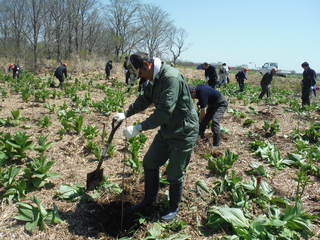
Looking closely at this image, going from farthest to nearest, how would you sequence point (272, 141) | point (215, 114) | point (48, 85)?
point (48, 85) → point (272, 141) → point (215, 114)

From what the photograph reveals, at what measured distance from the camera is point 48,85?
599 inches

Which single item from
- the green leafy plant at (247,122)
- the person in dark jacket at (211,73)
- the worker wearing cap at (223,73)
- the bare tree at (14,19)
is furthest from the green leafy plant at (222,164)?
the bare tree at (14,19)

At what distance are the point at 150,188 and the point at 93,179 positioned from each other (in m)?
0.93

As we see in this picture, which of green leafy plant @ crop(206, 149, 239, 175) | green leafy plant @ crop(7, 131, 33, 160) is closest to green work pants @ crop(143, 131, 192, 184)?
green leafy plant @ crop(206, 149, 239, 175)

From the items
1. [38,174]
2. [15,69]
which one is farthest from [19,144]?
[15,69]

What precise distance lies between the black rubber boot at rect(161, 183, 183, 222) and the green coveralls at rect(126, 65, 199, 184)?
101 mm

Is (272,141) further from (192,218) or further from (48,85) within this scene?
(48,85)

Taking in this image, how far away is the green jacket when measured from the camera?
281cm

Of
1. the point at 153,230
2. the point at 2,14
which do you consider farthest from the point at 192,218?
the point at 2,14

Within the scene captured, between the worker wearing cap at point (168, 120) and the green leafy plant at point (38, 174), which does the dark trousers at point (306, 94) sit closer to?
the worker wearing cap at point (168, 120)

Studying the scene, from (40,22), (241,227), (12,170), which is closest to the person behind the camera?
(241,227)

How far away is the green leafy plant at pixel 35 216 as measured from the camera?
3.05 metres

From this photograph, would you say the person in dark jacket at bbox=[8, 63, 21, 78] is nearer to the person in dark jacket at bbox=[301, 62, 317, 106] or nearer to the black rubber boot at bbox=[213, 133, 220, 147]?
the black rubber boot at bbox=[213, 133, 220, 147]

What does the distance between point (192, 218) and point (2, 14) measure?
4494 cm
